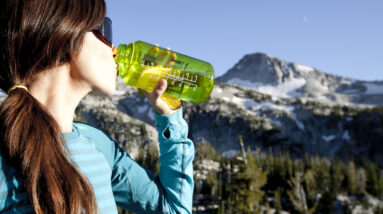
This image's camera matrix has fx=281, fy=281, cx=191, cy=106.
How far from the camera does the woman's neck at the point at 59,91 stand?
0.97 meters

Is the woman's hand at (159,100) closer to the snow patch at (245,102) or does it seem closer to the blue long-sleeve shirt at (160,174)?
the blue long-sleeve shirt at (160,174)

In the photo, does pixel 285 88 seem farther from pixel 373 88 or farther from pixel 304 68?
pixel 373 88

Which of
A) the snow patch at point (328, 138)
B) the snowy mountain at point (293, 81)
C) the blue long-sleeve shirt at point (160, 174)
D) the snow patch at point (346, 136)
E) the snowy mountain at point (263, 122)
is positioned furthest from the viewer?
the snowy mountain at point (293, 81)

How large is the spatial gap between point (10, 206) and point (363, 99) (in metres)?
87.9

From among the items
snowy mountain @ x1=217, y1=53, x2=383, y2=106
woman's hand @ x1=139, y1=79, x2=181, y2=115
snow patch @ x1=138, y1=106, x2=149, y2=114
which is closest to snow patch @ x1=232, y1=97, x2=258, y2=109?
snow patch @ x1=138, y1=106, x2=149, y2=114

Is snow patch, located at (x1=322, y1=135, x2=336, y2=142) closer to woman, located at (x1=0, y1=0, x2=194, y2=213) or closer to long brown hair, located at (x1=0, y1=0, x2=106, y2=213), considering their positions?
woman, located at (x1=0, y1=0, x2=194, y2=213)

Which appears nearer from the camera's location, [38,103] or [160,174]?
[38,103]

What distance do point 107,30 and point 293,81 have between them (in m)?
104

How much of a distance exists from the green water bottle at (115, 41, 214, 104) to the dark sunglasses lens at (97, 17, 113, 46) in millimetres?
426

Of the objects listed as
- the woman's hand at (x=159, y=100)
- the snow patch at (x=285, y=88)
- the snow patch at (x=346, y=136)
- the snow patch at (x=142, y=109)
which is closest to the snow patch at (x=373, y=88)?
the snow patch at (x=285, y=88)

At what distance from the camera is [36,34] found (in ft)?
2.87

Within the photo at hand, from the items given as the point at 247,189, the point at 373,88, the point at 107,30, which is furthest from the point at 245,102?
the point at 107,30

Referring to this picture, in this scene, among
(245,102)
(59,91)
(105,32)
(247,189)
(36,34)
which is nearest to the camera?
(36,34)

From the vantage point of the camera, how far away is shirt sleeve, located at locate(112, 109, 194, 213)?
1242 mm
